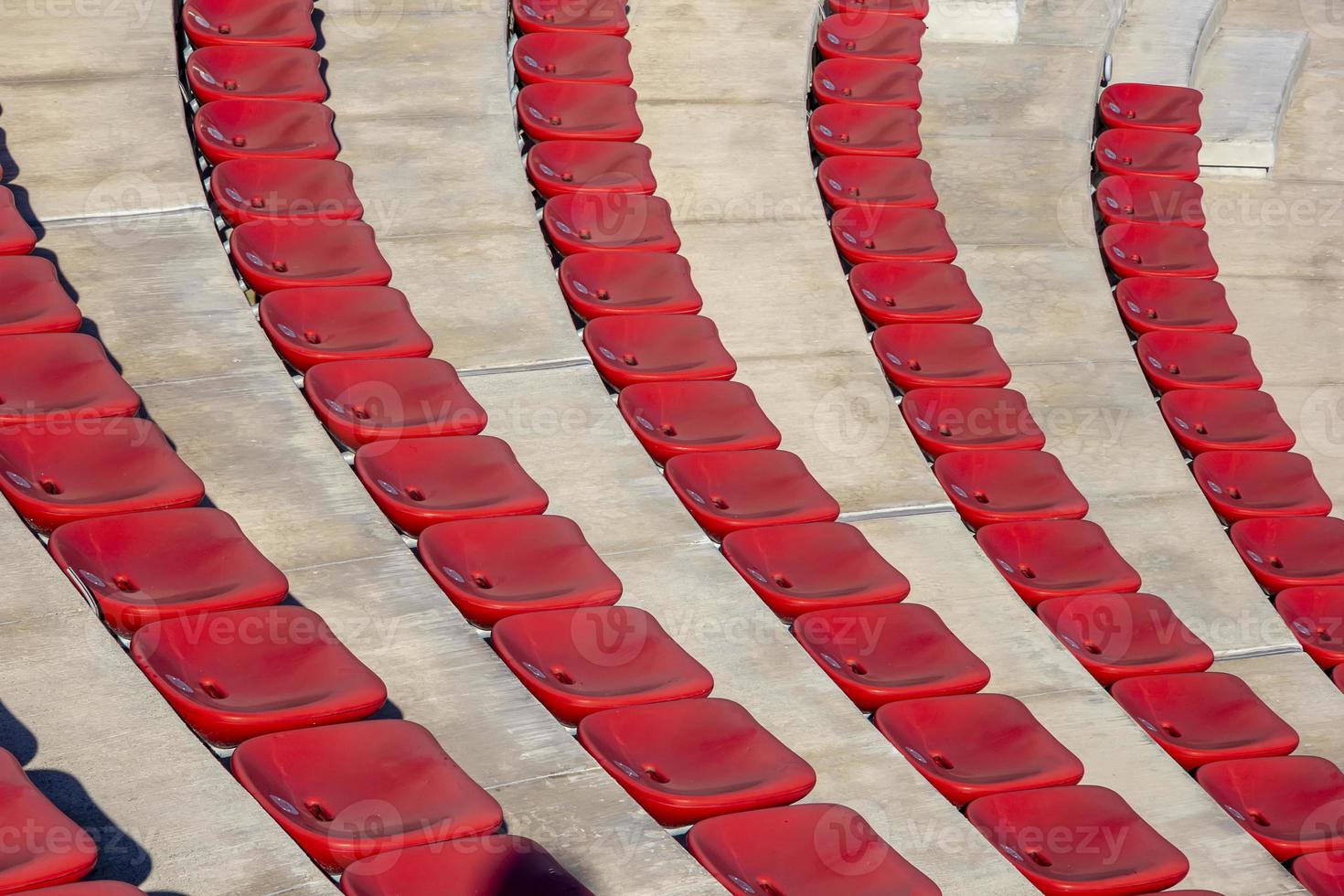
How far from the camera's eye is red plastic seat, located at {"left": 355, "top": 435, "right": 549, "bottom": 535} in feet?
20.1

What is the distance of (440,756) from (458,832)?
331 millimetres

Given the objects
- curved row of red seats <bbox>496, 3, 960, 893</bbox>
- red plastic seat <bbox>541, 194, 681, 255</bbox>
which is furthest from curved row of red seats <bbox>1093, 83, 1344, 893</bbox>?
red plastic seat <bbox>541, 194, 681, 255</bbox>

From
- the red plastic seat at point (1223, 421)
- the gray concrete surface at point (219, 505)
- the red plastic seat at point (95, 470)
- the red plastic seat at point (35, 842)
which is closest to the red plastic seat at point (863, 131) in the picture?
the red plastic seat at point (1223, 421)

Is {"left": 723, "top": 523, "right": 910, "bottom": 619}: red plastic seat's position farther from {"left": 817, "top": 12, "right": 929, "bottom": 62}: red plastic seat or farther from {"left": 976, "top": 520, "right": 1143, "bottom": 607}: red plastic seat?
{"left": 817, "top": 12, "right": 929, "bottom": 62}: red plastic seat

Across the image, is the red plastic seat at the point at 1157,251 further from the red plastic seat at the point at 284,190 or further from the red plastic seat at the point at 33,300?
the red plastic seat at the point at 33,300

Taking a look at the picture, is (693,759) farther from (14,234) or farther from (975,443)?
(14,234)

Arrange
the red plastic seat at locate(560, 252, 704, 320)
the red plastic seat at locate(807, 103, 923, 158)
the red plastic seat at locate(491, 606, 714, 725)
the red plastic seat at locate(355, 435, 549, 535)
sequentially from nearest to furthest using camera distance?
the red plastic seat at locate(491, 606, 714, 725)
the red plastic seat at locate(355, 435, 549, 535)
the red plastic seat at locate(560, 252, 704, 320)
the red plastic seat at locate(807, 103, 923, 158)

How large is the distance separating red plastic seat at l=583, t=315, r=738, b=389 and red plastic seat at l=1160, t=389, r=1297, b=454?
2.80m

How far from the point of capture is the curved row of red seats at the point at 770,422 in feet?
18.5

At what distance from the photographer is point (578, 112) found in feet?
30.1

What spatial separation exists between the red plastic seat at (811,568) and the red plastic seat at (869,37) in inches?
200

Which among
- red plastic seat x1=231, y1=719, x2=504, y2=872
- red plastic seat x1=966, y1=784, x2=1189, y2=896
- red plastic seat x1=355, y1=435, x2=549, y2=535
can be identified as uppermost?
red plastic seat x1=355, y1=435, x2=549, y2=535

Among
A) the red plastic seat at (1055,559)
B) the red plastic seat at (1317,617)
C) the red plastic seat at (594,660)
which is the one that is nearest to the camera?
the red plastic seat at (594,660)

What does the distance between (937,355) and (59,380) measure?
457 centimetres
